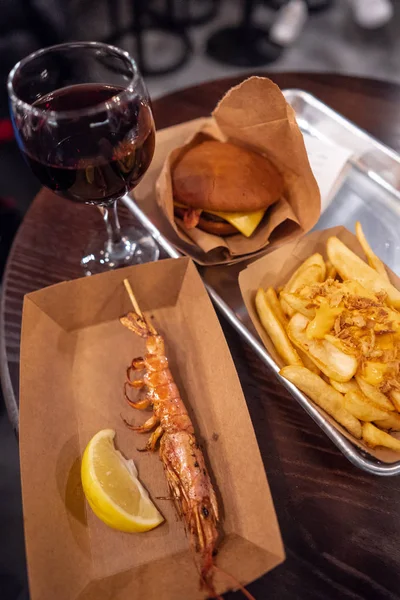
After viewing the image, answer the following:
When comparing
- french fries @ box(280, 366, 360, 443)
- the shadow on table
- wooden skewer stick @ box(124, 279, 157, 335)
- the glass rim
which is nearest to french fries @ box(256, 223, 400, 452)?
french fries @ box(280, 366, 360, 443)

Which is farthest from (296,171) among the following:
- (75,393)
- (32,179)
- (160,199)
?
(32,179)

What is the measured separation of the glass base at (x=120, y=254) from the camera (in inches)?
49.6

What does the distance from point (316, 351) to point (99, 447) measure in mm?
459

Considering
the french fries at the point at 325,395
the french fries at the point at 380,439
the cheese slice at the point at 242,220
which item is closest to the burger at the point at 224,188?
the cheese slice at the point at 242,220

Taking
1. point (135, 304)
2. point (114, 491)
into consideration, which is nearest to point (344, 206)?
point (135, 304)

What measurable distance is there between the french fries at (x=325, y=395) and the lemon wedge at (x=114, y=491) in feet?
1.15

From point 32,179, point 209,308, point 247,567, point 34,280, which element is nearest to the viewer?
point 247,567

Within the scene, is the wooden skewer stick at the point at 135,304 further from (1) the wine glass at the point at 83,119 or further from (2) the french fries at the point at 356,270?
(2) the french fries at the point at 356,270

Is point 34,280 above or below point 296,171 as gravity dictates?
below

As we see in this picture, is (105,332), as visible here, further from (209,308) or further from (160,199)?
(160,199)

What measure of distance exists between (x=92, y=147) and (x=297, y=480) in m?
0.77

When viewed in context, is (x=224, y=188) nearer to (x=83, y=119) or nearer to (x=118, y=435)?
(x=83, y=119)

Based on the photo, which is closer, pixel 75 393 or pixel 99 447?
pixel 99 447

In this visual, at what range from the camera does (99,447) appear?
2.95 feet
